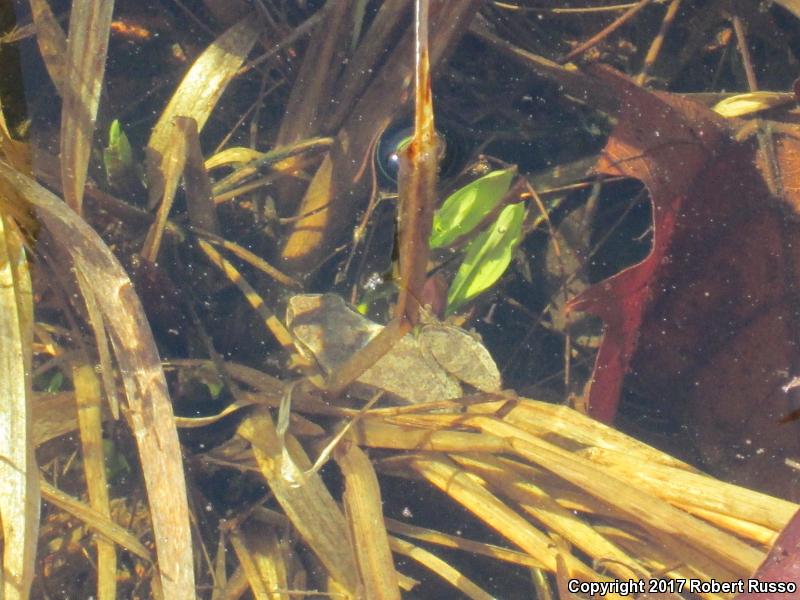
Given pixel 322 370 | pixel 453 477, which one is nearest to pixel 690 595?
pixel 453 477

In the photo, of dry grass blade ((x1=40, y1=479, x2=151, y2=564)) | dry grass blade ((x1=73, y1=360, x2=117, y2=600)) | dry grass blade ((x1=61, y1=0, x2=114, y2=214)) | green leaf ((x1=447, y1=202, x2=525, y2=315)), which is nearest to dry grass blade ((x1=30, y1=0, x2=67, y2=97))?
dry grass blade ((x1=61, y1=0, x2=114, y2=214))

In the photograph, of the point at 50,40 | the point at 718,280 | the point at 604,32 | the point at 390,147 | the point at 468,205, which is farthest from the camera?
the point at 604,32

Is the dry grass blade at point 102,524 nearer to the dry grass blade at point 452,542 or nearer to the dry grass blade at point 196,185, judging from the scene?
the dry grass blade at point 452,542

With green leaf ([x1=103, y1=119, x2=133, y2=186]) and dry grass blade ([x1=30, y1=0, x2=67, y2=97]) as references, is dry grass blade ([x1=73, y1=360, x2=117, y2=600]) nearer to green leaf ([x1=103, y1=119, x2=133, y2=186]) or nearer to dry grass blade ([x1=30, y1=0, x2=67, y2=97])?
green leaf ([x1=103, y1=119, x2=133, y2=186])

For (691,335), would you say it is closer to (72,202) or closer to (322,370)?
(322,370)

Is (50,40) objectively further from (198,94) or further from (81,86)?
(198,94)

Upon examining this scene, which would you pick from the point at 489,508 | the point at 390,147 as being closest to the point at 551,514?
the point at 489,508
